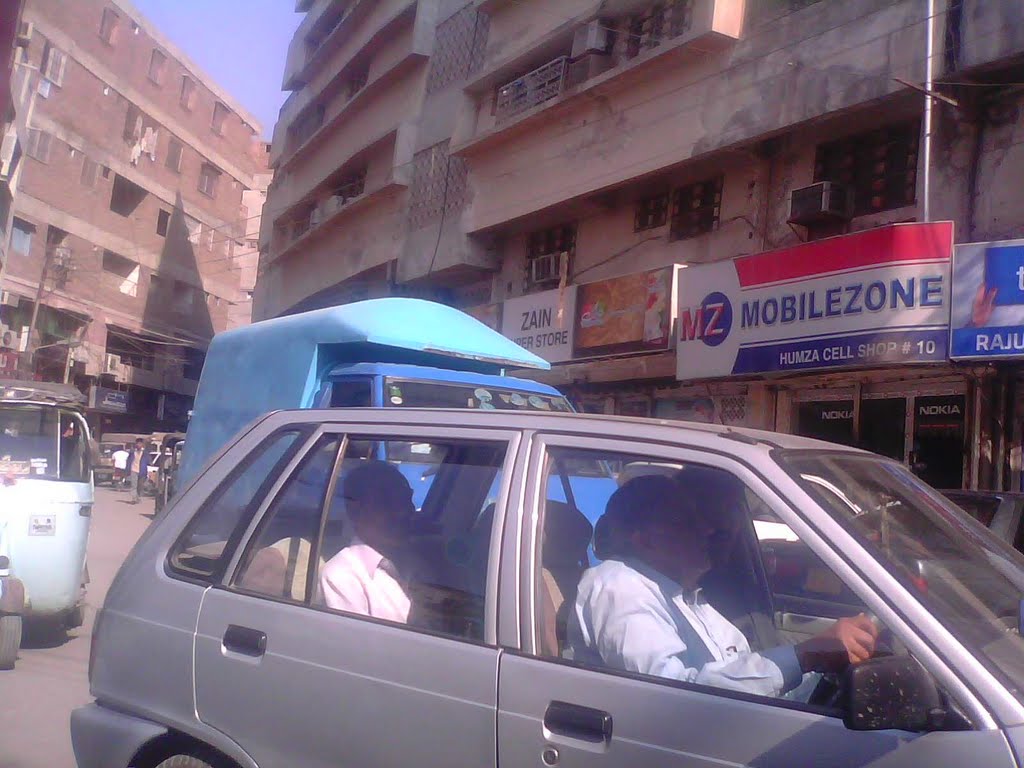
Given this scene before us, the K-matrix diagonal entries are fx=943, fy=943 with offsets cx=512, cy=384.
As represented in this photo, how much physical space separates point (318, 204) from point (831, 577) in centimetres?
2765

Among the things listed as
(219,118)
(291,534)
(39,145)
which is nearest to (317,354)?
(291,534)

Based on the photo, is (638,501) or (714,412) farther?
(714,412)

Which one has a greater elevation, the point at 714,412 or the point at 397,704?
the point at 714,412

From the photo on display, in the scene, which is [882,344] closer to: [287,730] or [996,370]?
[996,370]

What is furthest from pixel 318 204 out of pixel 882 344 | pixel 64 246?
pixel 882 344

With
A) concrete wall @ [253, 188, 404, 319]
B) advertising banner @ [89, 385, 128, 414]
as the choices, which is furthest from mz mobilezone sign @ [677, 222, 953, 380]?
advertising banner @ [89, 385, 128, 414]

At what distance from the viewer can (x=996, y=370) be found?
395 inches

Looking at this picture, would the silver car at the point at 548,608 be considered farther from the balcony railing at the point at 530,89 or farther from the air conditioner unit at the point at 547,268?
the balcony railing at the point at 530,89

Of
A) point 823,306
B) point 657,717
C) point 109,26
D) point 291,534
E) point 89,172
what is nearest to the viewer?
point 657,717

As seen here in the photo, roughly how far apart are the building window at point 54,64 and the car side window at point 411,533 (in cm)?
3356

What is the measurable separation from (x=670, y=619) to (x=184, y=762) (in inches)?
57.0

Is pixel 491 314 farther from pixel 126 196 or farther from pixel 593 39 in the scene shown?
pixel 126 196

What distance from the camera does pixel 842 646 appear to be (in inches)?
79.5

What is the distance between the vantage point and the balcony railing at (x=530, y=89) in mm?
16422
